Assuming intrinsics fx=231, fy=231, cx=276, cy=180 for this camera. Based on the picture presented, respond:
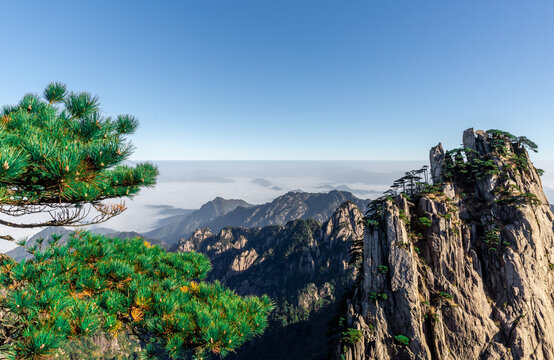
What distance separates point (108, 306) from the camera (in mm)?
5570

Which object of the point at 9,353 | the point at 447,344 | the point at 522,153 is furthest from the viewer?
the point at 522,153

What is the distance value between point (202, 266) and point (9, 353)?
5.16 meters

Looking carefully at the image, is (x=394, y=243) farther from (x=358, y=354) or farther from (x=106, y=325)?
(x=106, y=325)

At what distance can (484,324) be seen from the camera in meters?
36.9

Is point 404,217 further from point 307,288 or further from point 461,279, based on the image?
point 307,288

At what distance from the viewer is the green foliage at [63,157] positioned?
14.6 ft

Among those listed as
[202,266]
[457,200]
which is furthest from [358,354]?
[202,266]

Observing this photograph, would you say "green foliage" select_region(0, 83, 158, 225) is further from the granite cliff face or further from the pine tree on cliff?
the granite cliff face

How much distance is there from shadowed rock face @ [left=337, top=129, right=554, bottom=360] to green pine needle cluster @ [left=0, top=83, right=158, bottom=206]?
44703 millimetres

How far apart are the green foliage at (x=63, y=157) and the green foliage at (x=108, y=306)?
4.32 ft

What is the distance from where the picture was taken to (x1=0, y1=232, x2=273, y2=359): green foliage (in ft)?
14.4

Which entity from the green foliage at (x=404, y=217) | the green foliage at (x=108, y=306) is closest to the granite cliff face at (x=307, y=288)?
the green foliage at (x=404, y=217)

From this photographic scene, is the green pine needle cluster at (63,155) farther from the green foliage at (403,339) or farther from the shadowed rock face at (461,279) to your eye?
the green foliage at (403,339)

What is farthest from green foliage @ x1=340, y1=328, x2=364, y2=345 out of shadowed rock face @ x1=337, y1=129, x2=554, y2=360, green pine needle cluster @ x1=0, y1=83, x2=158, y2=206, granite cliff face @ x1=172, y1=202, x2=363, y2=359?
granite cliff face @ x1=172, y1=202, x2=363, y2=359
